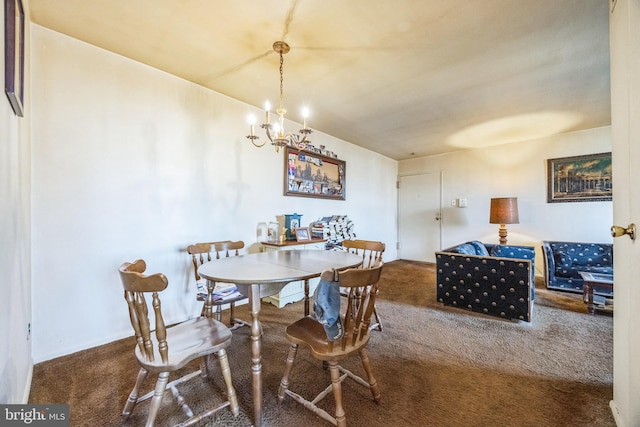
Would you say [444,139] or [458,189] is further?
[458,189]

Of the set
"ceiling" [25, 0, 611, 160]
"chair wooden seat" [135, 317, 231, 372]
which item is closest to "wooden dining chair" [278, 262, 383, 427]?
"chair wooden seat" [135, 317, 231, 372]

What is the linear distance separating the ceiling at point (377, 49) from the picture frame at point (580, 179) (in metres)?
0.86

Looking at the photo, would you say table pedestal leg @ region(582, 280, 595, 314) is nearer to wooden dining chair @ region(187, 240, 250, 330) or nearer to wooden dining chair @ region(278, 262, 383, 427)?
wooden dining chair @ region(278, 262, 383, 427)

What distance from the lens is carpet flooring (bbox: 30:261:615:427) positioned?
1.35 meters

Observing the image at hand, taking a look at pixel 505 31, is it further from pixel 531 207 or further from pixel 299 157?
pixel 531 207

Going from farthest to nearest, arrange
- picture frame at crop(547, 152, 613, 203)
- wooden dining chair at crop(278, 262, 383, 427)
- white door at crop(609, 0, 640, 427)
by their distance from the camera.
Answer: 1. picture frame at crop(547, 152, 613, 203)
2. wooden dining chair at crop(278, 262, 383, 427)
3. white door at crop(609, 0, 640, 427)

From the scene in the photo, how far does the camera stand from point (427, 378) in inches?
65.6

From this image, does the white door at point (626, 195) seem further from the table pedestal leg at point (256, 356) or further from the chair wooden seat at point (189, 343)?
the chair wooden seat at point (189, 343)

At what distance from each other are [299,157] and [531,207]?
3959mm

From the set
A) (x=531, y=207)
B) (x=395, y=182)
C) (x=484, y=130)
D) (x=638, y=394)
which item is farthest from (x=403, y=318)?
(x=395, y=182)

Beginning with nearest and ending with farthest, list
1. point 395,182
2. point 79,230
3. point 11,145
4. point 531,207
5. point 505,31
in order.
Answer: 1. point 11,145
2. point 505,31
3. point 79,230
4. point 531,207
5. point 395,182

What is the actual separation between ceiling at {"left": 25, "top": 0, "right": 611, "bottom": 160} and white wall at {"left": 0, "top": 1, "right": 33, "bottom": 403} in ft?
2.50

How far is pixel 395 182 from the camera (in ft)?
19.3

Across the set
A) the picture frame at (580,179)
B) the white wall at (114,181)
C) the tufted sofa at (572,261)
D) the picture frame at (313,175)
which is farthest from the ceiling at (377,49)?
the tufted sofa at (572,261)
